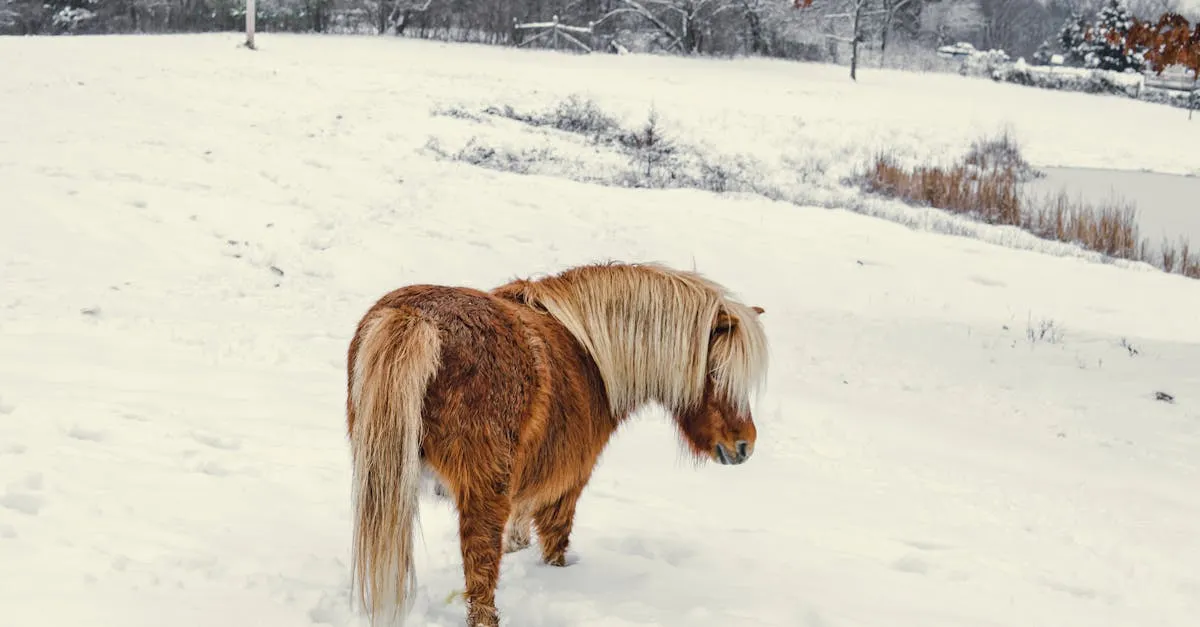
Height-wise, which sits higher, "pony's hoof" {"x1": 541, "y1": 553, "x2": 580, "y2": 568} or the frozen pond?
the frozen pond

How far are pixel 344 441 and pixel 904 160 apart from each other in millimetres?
17477

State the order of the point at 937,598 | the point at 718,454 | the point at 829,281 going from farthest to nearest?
the point at 829,281
the point at 937,598
the point at 718,454

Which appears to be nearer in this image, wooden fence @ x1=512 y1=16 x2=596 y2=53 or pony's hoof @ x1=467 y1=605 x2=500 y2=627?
pony's hoof @ x1=467 y1=605 x2=500 y2=627

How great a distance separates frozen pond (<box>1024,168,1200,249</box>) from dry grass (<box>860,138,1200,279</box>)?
0.37 meters

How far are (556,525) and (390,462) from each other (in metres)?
1.18

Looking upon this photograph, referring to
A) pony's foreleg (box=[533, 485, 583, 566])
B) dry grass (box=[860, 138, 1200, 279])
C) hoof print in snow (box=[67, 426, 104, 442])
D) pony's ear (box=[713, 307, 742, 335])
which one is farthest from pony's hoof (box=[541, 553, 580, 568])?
dry grass (box=[860, 138, 1200, 279])

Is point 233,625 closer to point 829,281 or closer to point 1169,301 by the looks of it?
point 829,281

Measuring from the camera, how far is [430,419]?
3.48 metres

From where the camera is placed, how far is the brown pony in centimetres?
339

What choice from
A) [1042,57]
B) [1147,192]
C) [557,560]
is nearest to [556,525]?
[557,560]

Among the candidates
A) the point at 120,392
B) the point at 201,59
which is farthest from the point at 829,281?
the point at 201,59

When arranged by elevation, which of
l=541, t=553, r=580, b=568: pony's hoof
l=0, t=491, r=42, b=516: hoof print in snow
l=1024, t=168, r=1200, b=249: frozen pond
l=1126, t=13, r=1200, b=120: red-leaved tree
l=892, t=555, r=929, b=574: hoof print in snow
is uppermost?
l=1126, t=13, r=1200, b=120: red-leaved tree

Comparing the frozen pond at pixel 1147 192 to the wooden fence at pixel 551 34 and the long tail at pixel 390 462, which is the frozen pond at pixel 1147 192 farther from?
the wooden fence at pixel 551 34

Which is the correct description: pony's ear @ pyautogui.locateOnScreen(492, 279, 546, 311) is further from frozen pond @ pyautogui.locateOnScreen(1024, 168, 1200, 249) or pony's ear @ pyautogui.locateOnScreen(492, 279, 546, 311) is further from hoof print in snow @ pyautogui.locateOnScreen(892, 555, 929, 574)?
frozen pond @ pyautogui.locateOnScreen(1024, 168, 1200, 249)
